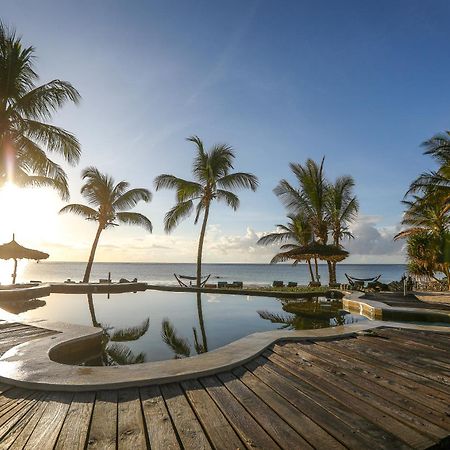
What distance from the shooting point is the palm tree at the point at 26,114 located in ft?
31.4

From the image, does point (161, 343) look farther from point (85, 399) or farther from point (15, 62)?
point (15, 62)

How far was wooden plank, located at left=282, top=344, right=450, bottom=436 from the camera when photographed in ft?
8.22

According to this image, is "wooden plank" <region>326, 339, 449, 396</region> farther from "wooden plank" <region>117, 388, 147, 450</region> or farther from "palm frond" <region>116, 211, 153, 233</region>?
"palm frond" <region>116, 211, 153, 233</region>

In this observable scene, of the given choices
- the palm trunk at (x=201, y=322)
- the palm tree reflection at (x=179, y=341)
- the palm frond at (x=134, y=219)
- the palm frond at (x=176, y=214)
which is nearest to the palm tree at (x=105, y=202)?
the palm frond at (x=134, y=219)

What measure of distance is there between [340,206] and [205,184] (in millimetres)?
9070

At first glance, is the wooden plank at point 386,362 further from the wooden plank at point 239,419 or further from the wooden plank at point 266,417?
the wooden plank at point 239,419

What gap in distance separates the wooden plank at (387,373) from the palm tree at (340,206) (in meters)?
16.2

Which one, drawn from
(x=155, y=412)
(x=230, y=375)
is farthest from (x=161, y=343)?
(x=155, y=412)

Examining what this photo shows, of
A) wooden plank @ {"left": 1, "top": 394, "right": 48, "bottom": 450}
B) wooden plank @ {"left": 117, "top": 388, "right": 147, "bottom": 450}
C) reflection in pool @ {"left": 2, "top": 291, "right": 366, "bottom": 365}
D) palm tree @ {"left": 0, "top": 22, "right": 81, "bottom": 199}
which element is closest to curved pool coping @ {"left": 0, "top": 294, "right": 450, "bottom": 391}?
wooden plank @ {"left": 117, "top": 388, "right": 147, "bottom": 450}

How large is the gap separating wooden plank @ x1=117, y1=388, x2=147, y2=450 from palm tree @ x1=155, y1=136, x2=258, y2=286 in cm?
1481

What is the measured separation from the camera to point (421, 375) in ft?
12.2

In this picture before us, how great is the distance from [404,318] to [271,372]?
669 centimetres

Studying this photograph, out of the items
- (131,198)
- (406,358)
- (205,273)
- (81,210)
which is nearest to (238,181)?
(131,198)

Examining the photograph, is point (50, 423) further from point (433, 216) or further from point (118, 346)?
point (433, 216)
